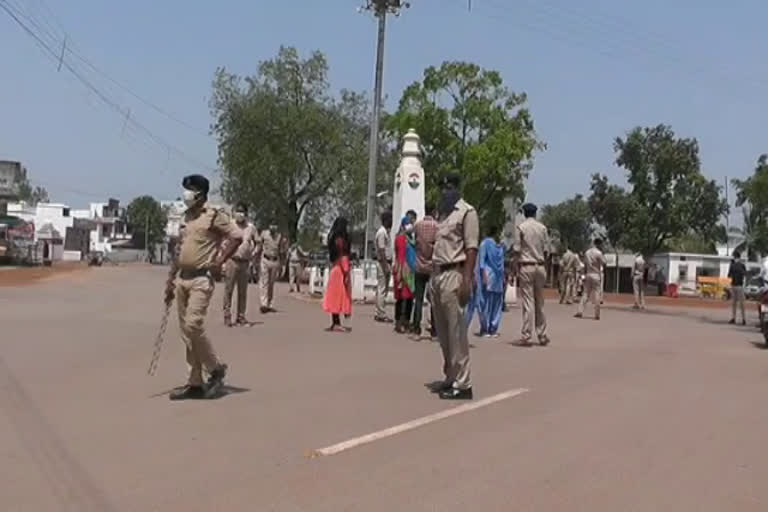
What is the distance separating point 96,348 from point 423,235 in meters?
4.32

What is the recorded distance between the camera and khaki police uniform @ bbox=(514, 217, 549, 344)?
42.1 ft

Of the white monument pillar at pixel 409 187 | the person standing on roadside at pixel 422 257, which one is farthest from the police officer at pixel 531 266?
the white monument pillar at pixel 409 187

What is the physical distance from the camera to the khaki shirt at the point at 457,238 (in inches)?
338

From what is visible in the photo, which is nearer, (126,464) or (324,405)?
(126,464)

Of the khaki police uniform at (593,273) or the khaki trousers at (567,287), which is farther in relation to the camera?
the khaki trousers at (567,287)

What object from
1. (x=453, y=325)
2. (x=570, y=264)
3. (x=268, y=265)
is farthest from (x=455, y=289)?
(x=570, y=264)

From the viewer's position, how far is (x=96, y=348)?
463 inches

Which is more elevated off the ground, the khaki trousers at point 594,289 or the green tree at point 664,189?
the green tree at point 664,189

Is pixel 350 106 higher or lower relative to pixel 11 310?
higher

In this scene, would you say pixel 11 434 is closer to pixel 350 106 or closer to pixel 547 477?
pixel 547 477

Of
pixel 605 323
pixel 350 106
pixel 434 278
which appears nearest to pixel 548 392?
pixel 434 278

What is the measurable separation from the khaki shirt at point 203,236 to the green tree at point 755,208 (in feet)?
96.8

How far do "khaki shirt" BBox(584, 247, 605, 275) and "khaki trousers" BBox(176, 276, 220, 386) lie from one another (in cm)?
1379

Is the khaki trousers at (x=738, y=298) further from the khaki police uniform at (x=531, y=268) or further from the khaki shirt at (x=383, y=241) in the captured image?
the khaki police uniform at (x=531, y=268)
